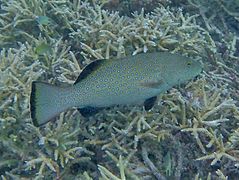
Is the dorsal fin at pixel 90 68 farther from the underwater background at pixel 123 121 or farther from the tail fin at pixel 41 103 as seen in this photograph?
the underwater background at pixel 123 121

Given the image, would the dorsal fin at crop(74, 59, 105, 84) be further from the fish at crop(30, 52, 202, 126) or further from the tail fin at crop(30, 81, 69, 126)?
the tail fin at crop(30, 81, 69, 126)

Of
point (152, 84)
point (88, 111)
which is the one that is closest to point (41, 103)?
point (88, 111)

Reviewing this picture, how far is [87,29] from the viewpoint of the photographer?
3.82 m

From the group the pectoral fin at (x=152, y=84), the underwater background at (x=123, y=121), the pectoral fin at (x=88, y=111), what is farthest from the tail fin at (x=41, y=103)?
the pectoral fin at (x=152, y=84)

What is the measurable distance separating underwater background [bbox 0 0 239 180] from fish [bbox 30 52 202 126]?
14.9 inches

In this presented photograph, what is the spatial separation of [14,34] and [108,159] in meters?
2.09

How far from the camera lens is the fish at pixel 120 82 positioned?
8.79 ft

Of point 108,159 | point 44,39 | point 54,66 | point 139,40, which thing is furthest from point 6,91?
point 139,40

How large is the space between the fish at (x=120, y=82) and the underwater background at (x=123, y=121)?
380 millimetres

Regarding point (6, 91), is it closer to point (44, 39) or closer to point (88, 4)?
point (44, 39)

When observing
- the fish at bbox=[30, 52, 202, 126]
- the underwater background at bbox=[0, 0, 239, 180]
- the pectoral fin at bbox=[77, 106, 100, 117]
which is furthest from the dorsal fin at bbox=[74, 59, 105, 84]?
the underwater background at bbox=[0, 0, 239, 180]

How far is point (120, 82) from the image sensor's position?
276 cm

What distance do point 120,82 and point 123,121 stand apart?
54 cm

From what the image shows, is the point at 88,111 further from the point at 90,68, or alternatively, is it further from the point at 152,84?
the point at 152,84
